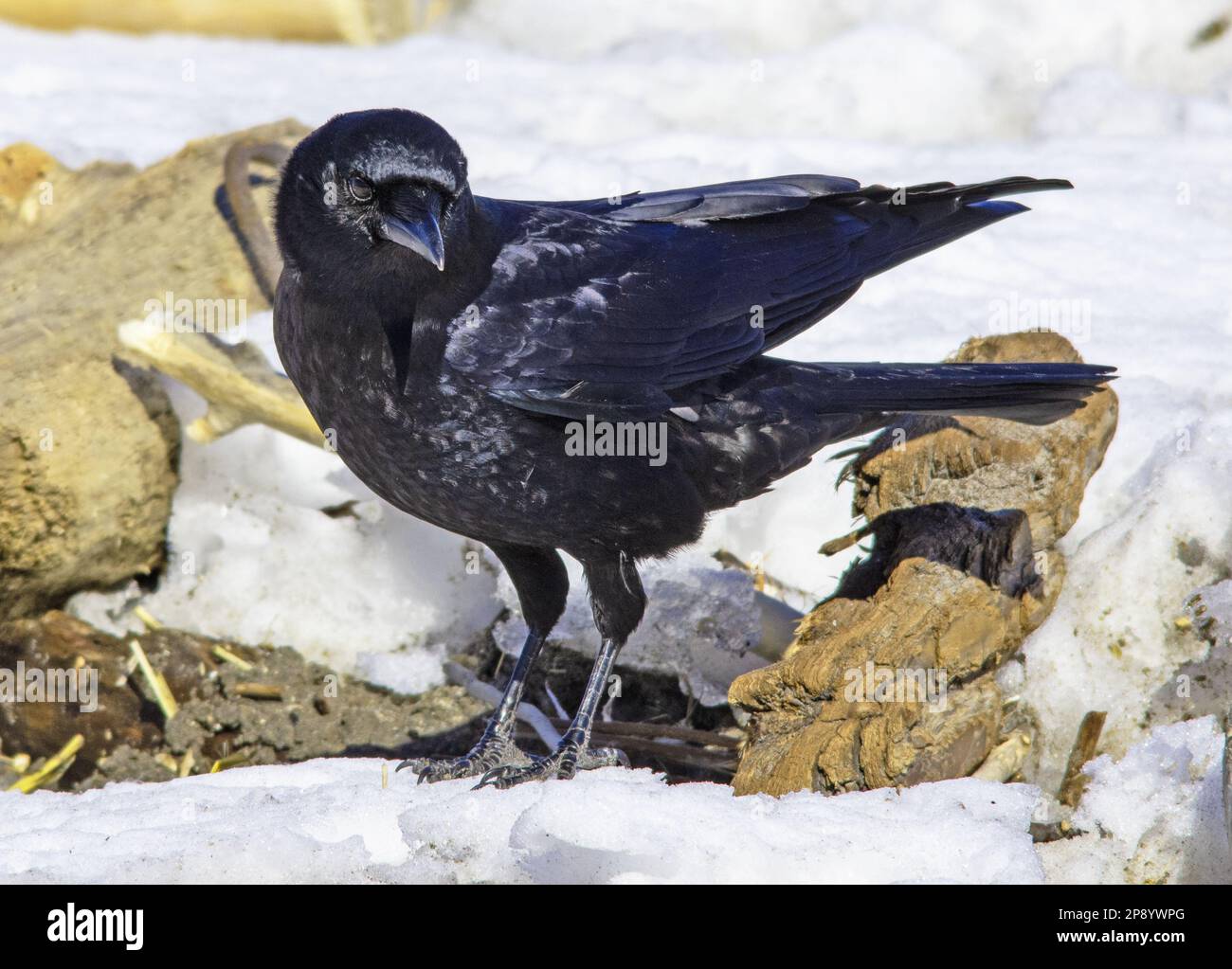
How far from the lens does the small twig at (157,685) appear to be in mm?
4355

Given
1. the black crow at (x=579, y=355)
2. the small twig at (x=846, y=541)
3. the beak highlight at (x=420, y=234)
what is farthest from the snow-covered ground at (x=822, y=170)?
the beak highlight at (x=420, y=234)

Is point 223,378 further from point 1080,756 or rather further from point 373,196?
point 1080,756

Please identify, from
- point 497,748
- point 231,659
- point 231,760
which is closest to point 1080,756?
point 497,748

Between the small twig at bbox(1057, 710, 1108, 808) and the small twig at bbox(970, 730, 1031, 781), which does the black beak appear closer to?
the small twig at bbox(970, 730, 1031, 781)

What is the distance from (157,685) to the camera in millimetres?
4426

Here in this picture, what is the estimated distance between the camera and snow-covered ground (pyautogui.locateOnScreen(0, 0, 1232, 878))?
3838 millimetres

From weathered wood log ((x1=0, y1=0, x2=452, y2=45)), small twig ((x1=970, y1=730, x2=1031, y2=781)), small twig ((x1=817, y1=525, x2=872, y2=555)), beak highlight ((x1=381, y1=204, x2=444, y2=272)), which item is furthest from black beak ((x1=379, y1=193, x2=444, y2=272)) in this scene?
weathered wood log ((x1=0, y1=0, x2=452, y2=45))

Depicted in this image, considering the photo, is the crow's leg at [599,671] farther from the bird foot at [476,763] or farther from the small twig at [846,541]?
A: the small twig at [846,541]

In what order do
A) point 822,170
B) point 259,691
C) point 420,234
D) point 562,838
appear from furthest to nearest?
point 822,170, point 259,691, point 420,234, point 562,838

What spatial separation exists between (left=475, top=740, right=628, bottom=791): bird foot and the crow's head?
132 centimetres

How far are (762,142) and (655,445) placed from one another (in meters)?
3.87

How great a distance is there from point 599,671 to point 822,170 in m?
3.60

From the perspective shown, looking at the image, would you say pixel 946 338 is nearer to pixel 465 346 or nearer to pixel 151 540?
pixel 465 346
